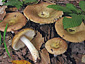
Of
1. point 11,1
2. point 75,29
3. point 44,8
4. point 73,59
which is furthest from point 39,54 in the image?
point 11,1

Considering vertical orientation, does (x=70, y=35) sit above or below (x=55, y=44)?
above

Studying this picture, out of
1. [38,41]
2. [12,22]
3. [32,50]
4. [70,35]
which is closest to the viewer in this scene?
[70,35]

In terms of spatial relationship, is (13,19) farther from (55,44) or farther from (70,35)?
(70,35)

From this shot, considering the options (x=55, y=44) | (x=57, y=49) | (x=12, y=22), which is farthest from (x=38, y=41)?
(x=12, y=22)

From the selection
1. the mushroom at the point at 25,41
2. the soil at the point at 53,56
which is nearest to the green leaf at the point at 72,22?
the soil at the point at 53,56

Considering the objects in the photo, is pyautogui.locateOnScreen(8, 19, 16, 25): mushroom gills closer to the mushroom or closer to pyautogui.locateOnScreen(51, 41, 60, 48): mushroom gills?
the mushroom

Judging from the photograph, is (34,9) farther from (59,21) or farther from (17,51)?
(17,51)

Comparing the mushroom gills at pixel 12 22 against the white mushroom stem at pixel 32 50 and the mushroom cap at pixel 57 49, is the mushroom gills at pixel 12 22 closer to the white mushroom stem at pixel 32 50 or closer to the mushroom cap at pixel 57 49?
the white mushroom stem at pixel 32 50
